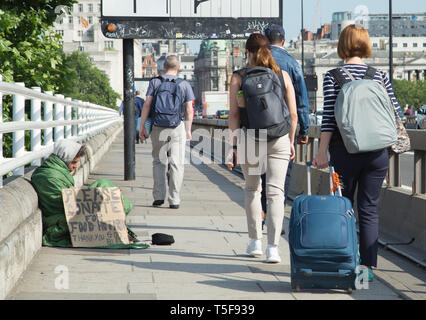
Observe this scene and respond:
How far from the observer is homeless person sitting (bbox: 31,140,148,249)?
6.88 meters

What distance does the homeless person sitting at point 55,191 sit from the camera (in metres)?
6.88

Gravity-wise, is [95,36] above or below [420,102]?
above

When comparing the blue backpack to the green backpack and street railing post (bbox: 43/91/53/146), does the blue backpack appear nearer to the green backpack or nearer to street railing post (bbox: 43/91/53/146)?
street railing post (bbox: 43/91/53/146)

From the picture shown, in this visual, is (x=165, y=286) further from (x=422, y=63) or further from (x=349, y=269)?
A: (x=422, y=63)

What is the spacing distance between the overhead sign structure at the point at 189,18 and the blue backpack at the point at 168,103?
3191 mm

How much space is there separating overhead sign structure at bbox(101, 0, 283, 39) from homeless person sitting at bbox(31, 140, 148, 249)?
6.04 meters

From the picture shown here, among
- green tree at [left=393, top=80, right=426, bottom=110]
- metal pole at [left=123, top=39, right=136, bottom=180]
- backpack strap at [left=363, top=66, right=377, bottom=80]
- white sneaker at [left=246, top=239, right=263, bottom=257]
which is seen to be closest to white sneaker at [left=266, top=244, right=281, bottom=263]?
white sneaker at [left=246, top=239, right=263, bottom=257]

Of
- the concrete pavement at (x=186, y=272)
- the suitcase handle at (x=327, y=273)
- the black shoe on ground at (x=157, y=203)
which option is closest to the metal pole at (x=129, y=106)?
the black shoe on ground at (x=157, y=203)

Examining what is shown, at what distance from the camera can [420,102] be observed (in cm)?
13488

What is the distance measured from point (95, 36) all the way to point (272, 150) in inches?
6725

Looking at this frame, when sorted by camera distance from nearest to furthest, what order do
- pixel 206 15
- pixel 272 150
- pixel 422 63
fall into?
1. pixel 272 150
2. pixel 206 15
3. pixel 422 63

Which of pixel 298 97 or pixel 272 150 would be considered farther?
pixel 298 97

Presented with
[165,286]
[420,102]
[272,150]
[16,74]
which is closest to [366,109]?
[272,150]

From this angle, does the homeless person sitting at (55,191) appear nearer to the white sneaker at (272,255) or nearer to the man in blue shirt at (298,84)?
the white sneaker at (272,255)
